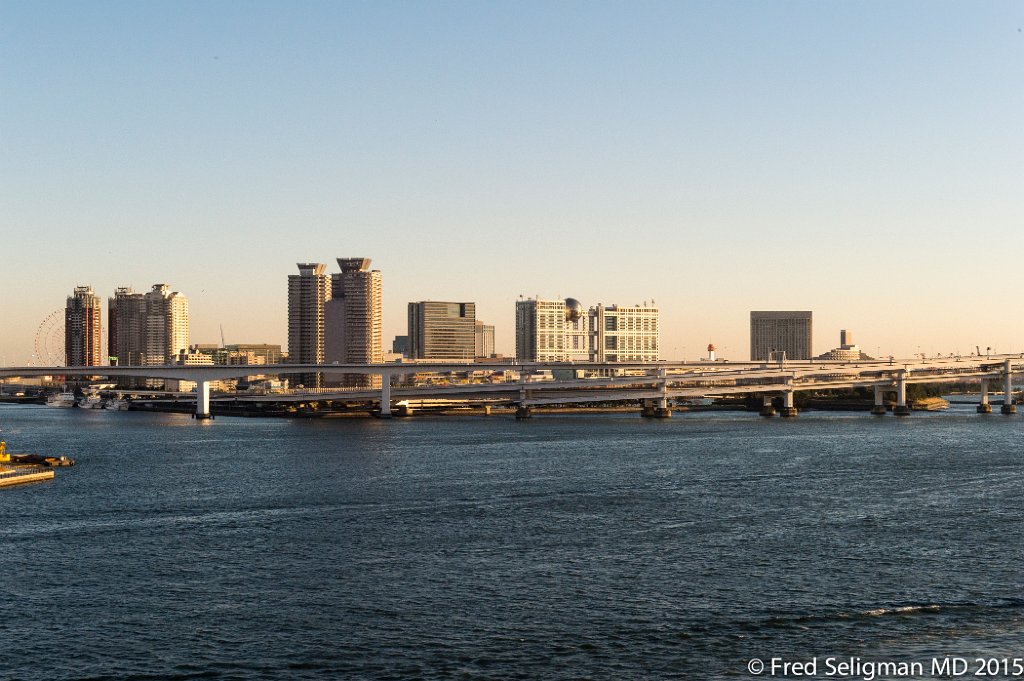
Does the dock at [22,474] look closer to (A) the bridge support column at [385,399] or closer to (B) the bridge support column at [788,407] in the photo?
(A) the bridge support column at [385,399]

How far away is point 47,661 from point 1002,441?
74352 mm

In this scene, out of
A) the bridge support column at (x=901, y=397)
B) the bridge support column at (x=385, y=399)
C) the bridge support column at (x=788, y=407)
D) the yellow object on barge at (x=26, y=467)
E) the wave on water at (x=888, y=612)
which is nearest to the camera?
the wave on water at (x=888, y=612)

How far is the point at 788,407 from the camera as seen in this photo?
13575 centimetres

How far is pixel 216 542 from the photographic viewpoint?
39.0m

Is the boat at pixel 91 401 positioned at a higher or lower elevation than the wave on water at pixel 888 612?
higher

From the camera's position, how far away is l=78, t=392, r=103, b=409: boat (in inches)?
7042

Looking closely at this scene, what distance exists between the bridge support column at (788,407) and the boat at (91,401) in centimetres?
9811

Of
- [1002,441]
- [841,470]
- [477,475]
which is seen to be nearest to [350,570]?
[477,475]

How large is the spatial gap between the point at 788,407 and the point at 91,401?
104 meters

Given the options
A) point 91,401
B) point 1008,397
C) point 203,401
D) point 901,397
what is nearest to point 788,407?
point 901,397

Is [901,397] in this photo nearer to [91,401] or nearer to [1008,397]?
[1008,397]

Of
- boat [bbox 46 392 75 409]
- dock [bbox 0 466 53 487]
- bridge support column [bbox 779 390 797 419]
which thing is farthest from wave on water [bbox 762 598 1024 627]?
boat [bbox 46 392 75 409]

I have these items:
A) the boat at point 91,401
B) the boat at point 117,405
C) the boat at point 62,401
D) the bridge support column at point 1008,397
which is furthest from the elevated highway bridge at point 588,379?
the boat at point 62,401

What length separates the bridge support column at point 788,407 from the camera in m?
135
